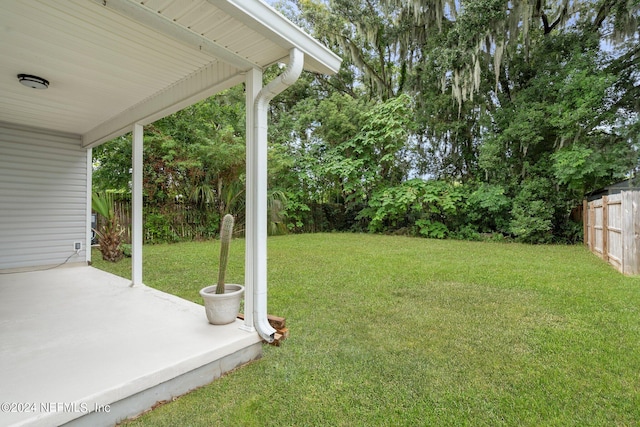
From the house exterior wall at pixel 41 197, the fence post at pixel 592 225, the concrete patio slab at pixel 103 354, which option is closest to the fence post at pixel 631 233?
the fence post at pixel 592 225

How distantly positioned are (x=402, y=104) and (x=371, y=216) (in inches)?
146

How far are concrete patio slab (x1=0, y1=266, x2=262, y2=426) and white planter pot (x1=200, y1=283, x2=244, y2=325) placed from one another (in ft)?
0.18

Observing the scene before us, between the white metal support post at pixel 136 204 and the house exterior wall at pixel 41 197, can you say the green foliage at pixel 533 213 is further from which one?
the house exterior wall at pixel 41 197

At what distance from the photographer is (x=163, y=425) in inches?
58.4

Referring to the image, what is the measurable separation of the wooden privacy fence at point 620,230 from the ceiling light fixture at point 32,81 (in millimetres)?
7045

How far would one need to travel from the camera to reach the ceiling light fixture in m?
2.60

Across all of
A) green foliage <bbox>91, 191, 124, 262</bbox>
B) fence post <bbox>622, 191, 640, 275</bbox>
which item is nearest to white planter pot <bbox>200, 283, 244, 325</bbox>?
green foliage <bbox>91, 191, 124, 262</bbox>

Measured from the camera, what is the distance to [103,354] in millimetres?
1858

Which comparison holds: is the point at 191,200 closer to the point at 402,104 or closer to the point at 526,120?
the point at 402,104

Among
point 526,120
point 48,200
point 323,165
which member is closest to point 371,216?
point 323,165

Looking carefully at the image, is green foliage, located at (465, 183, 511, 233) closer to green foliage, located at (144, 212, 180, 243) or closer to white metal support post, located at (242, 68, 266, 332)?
white metal support post, located at (242, 68, 266, 332)

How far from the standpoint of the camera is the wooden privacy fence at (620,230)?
427cm

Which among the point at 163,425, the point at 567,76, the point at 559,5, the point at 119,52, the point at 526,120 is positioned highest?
the point at 559,5

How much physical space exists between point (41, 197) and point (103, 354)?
13.5 feet
